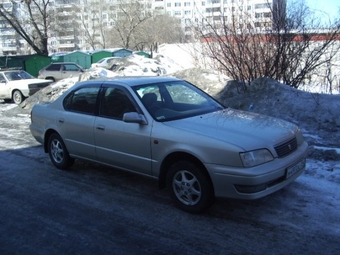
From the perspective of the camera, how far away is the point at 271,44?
9820 mm

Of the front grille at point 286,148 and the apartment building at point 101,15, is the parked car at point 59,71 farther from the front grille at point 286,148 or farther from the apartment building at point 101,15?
the front grille at point 286,148

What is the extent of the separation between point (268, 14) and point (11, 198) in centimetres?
825

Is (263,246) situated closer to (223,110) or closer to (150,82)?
(223,110)

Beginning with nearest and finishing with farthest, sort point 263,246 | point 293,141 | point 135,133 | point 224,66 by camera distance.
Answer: point 263,246 → point 293,141 → point 135,133 → point 224,66

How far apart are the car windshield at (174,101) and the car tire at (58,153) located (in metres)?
1.82

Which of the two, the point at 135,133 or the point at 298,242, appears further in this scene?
the point at 135,133

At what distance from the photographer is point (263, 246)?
132 inches

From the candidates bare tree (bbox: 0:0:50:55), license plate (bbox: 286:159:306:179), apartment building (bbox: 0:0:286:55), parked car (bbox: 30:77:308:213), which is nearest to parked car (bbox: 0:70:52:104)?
apartment building (bbox: 0:0:286:55)

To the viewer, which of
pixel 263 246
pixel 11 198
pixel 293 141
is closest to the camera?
pixel 263 246

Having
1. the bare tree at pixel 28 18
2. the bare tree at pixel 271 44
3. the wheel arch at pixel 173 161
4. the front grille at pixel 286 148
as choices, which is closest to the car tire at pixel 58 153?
the wheel arch at pixel 173 161

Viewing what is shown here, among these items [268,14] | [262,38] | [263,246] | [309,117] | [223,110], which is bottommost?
[263,246]

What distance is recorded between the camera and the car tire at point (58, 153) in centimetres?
574

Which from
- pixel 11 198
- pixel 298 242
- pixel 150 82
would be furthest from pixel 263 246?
pixel 11 198

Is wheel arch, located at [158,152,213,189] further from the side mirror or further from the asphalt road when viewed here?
the side mirror
